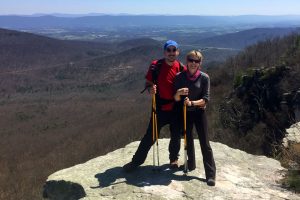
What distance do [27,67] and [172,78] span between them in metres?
145

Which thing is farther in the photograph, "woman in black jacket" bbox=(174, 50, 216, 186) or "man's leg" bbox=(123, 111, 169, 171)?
"man's leg" bbox=(123, 111, 169, 171)

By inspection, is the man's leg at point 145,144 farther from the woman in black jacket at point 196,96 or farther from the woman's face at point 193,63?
the woman's face at point 193,63

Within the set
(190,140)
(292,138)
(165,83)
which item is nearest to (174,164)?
(190,140)

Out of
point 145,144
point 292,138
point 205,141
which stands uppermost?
point 205,141

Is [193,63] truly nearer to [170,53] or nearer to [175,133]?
[170,53]

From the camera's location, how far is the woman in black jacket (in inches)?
241

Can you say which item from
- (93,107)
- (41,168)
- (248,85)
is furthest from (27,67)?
(248,85)

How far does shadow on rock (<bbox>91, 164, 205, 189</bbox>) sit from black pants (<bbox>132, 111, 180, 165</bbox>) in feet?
0.65

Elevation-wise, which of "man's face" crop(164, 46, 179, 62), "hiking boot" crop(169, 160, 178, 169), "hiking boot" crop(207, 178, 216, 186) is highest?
"man's face" crop(164, 46, 179, 62)

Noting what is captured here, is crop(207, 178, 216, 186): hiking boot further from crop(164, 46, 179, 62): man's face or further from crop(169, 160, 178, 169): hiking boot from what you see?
crop(164, 46, 179, 62): man's face

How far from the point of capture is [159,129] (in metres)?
6.73

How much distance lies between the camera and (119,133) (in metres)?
34.4

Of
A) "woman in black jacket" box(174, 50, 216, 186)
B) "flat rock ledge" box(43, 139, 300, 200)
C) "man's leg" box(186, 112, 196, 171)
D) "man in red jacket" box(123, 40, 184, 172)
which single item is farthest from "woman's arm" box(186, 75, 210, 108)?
"flat rock ledge" box(43, 139, 300, 200)

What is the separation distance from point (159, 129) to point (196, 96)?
2.78 ft
